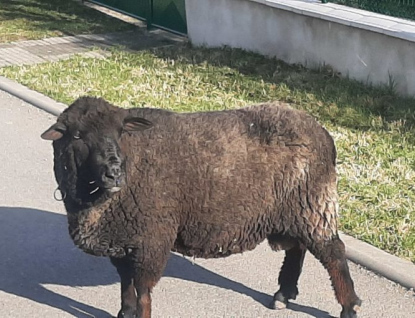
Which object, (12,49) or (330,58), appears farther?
(12,49)

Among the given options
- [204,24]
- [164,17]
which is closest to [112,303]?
[204,24]

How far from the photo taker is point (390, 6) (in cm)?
1008

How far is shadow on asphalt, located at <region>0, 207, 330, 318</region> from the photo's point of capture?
17.3 ft

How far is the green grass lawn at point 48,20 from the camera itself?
14211 millimetres

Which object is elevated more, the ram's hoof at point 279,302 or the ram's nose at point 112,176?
the ram's nose at point 112,176

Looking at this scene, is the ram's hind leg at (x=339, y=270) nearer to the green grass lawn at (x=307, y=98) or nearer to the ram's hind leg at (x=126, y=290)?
the green grass lawn at (x=307, y=98)

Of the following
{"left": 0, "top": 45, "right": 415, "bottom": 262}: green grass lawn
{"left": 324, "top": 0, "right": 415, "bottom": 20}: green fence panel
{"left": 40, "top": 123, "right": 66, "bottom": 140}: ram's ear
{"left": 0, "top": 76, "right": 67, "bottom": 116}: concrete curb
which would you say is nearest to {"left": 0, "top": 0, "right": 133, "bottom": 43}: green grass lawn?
{"left": 0, "top": 45, "right": 415, "bottom": 262}: green grass lawn

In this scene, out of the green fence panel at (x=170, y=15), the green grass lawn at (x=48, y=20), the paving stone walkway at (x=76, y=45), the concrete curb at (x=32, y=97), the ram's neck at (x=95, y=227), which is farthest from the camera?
the green grass lawn at (x=48, y=20)

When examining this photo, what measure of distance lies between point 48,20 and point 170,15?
2865mm

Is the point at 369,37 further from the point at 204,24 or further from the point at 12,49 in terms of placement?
the point at 12,49

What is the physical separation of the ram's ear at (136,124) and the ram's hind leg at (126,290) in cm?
76

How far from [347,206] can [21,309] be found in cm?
257

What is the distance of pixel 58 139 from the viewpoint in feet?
14.4

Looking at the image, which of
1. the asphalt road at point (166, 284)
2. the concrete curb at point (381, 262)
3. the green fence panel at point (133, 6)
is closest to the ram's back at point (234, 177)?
the asphalt road at point (166, 284)
